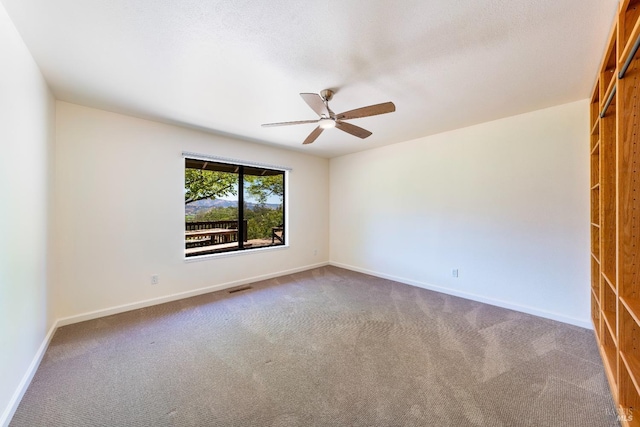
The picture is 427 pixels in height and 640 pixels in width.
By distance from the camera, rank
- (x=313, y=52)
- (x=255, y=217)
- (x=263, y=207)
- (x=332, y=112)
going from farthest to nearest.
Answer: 1. (x=263, y=207)
2. (x=255, y=217)
3. (x=332, y=112)
4. (x=313, y=52)

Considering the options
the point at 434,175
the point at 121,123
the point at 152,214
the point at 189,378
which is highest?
the point at 121,123

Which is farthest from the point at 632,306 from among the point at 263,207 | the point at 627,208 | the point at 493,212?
the point at 263,207

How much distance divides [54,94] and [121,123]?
60 cm

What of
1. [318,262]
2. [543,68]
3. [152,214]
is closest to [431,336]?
[543,68]

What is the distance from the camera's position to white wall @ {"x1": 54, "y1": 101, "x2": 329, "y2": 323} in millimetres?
2842

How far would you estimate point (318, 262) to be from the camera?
5.48 metres

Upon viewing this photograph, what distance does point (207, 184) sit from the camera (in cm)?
420

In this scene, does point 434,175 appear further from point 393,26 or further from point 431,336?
point 393,26

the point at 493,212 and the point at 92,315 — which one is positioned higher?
the point at 493,212

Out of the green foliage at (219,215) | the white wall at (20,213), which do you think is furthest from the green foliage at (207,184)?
the white wall at (20,213)

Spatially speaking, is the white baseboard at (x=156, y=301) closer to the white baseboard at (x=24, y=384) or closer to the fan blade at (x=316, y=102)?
→ the white baseboard at (x=24, y=384)

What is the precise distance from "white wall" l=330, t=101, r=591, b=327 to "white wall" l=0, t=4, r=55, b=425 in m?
4.27

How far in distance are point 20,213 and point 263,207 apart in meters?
3.23

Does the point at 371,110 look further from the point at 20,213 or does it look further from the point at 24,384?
the point at 24,384
